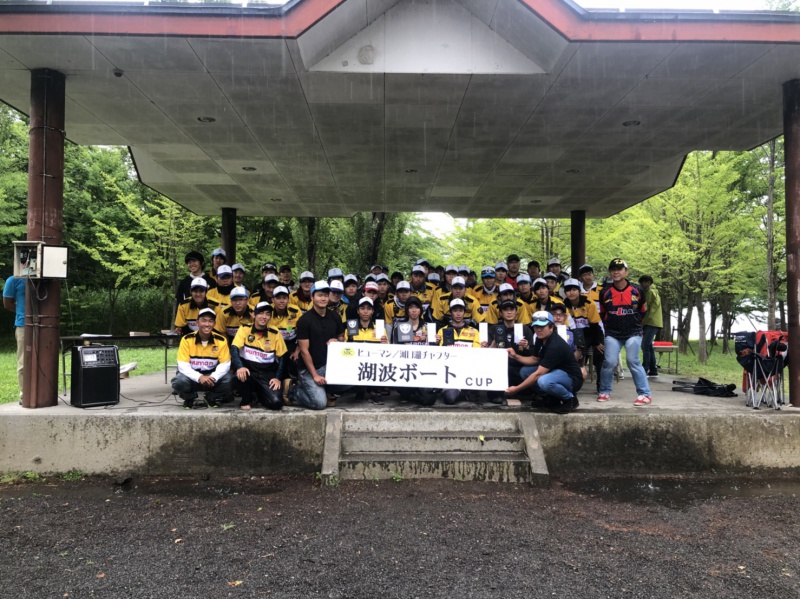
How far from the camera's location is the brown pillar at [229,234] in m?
12.8

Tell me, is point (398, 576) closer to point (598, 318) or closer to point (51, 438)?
point (51, 438)

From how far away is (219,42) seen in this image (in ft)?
18.7

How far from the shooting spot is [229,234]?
12891 mm

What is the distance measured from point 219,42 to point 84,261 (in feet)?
77.7

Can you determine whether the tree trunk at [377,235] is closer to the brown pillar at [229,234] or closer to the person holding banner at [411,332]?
the brown pillar at [229,234]

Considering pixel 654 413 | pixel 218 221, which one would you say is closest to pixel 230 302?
pixel 654 413

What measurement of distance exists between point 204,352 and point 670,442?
5.49 m

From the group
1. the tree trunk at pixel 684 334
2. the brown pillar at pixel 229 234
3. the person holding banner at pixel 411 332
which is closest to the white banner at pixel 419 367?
the person holding banner at pixel 411 332

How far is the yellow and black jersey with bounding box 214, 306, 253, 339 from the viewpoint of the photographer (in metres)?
7.25

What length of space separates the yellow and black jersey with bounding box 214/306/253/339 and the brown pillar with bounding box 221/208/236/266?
219 inches

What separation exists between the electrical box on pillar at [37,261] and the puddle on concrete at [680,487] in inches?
240

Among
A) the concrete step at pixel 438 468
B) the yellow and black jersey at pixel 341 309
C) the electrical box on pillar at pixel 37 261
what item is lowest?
the concrete step at pixel 438 468

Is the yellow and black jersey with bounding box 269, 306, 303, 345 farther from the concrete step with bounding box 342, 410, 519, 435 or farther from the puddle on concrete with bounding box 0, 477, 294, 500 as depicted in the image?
the puddle on concrete with bounding box 0, 477, 294, 500

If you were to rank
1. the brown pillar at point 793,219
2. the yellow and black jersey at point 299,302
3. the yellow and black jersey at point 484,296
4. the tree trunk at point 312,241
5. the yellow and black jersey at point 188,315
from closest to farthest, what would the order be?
the brown pillar at point 793,219 → the yellow and black jersey at point 188,315 → the yellow and black jersey at point 299,302 → the yellow and black jersey at point 484,296 → the tree trunk at point 312,241
